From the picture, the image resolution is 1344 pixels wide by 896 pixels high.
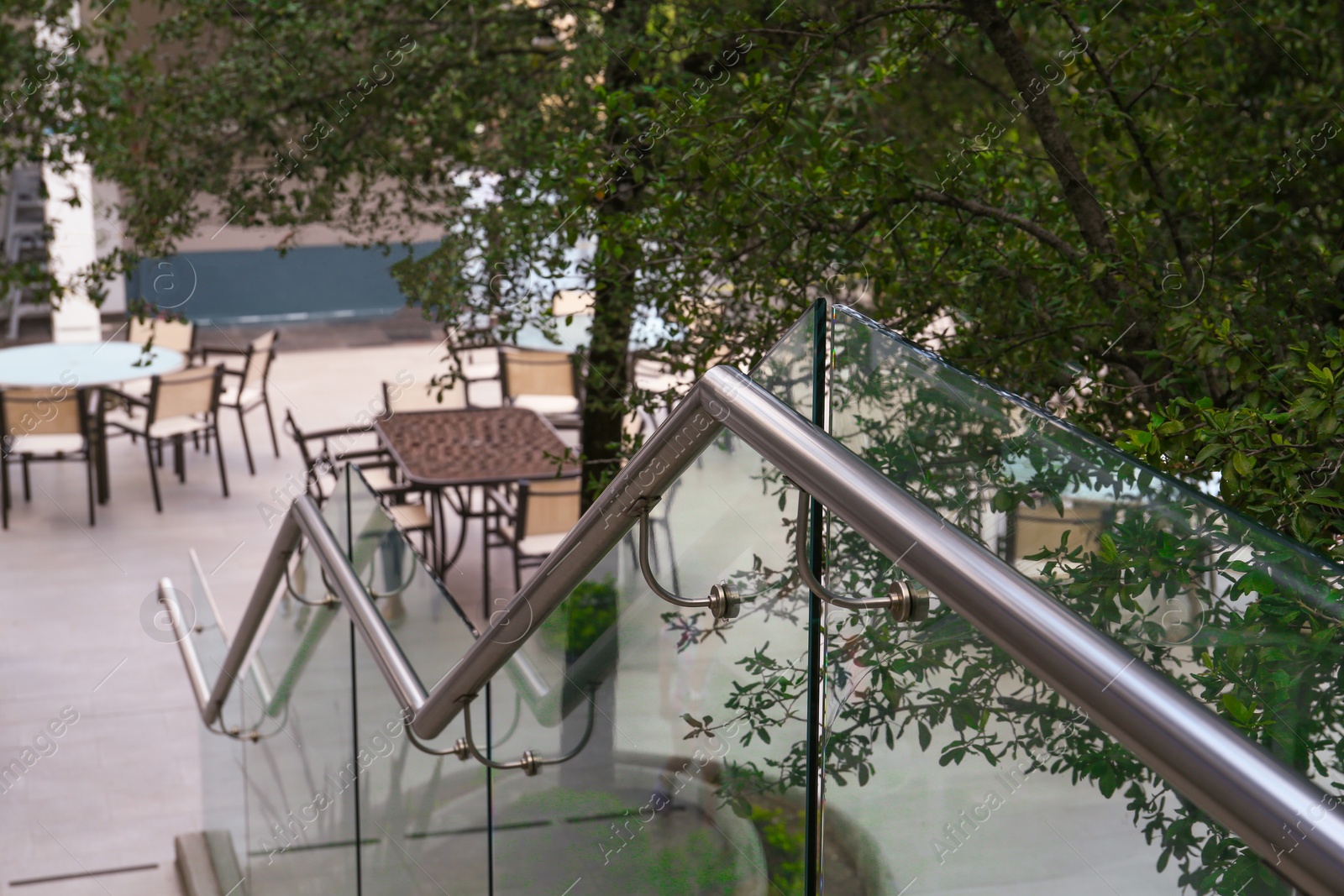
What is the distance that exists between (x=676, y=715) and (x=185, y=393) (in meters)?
6.95

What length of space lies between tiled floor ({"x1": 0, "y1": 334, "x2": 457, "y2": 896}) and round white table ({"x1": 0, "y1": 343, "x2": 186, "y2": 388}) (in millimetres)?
786

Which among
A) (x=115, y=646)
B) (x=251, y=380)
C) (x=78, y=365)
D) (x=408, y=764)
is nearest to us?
(x=408, y=764)

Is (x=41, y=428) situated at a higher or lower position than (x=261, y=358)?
lower

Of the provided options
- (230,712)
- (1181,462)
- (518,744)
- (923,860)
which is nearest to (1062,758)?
(923,860)

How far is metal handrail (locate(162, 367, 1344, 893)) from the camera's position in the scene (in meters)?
0.56

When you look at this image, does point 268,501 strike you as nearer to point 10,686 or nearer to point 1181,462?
point 10,686

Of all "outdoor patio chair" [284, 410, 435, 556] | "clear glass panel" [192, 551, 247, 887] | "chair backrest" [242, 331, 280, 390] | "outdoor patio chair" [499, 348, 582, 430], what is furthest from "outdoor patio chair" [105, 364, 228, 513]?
"clear glass panel" [192, 551, 247, 887]

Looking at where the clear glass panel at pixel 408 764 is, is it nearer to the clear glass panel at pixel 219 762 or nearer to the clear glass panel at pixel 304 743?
the clear glass panel at pixel 304 743

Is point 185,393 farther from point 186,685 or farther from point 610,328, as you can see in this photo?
point 610,328

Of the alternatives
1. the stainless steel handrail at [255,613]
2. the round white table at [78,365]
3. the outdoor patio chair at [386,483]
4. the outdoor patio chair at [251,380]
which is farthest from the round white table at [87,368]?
the stainless steel handrail at [255,613]

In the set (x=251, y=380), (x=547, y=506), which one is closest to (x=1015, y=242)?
(x=547, y=506)

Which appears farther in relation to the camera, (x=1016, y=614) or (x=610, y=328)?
(x=610, y=328)

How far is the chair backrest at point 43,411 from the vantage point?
23.3 ft

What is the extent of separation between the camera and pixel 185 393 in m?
7.68
